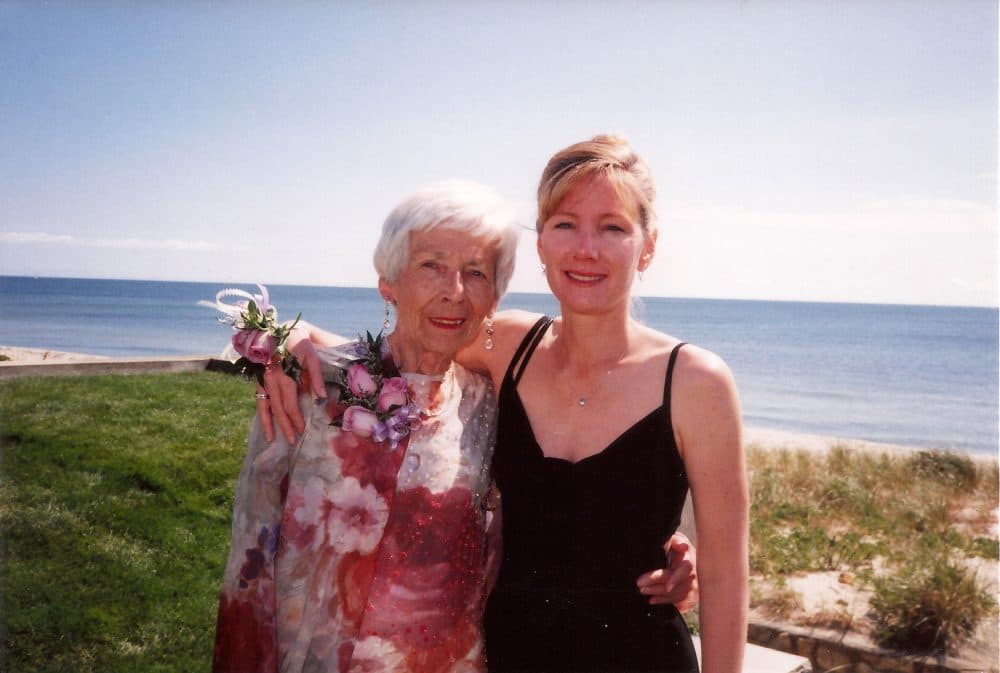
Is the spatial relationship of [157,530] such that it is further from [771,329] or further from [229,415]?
[771,329]

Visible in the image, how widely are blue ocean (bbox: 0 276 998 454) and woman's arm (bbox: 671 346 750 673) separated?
65 centimetres

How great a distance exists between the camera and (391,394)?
237 centimetres

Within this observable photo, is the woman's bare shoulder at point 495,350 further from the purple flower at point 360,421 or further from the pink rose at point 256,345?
the pink rose at point 256,345

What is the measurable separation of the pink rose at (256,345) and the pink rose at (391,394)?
1.26ft

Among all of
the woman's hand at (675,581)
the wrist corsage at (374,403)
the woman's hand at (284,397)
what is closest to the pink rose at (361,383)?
the wrist corsage at (374,403)

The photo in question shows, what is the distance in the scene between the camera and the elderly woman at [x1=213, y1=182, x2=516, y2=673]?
2275 millimetres

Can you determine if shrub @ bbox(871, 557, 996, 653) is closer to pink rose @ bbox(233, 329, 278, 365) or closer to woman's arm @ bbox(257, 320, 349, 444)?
woman's arm @ bbox(257, 320, 349, 444)

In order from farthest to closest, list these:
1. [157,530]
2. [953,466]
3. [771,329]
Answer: [771,329] → [953,466] → [157,530]

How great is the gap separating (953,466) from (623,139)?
31.6 ft

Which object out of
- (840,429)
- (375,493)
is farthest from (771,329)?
(375,493)

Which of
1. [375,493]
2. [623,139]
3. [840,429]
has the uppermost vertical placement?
[623,139]

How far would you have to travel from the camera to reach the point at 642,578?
2.26m

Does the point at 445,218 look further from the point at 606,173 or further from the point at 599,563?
the point at 599,563

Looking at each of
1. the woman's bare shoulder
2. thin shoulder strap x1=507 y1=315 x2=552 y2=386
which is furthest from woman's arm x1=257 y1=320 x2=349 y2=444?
thin shoulder strap x1=507 y1=315 x2=552 y2=386
